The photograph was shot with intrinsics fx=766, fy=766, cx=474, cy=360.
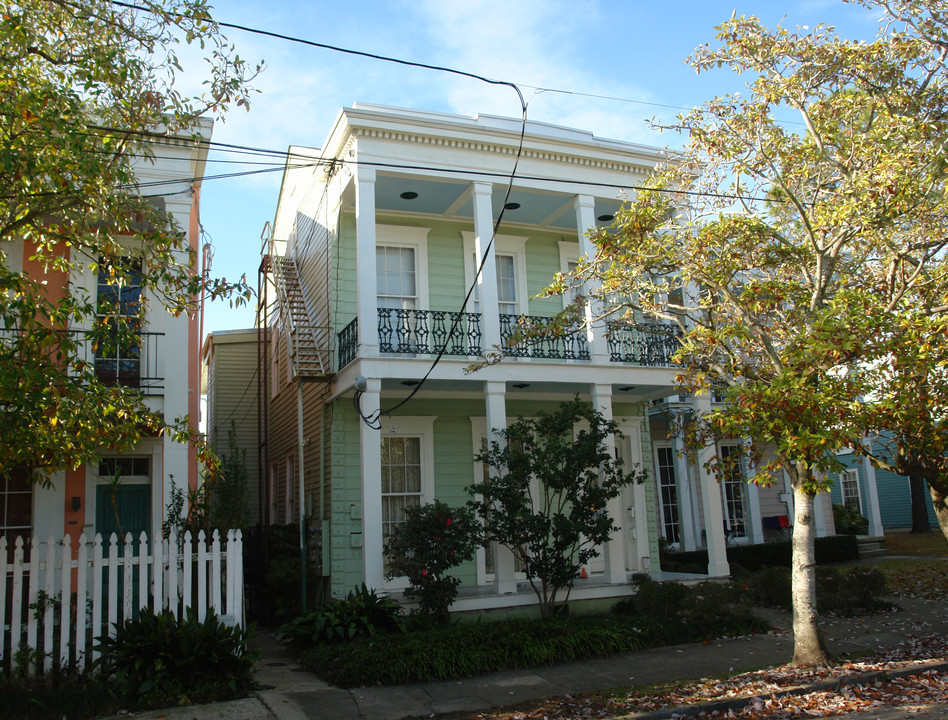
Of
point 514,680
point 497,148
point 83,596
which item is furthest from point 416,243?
point 83,596

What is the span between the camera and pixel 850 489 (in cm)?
2761

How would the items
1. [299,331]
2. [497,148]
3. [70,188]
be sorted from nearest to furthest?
[70,188], [497,148], [299,331]

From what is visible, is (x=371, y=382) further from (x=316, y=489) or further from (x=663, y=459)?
(x=663, y=459)

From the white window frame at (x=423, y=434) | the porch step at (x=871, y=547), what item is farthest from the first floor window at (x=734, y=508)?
the white window frame at (x=423, y=434)

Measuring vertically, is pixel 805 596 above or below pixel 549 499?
below

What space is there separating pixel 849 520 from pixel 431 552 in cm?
1840

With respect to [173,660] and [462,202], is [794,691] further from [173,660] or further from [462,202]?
[462,202]

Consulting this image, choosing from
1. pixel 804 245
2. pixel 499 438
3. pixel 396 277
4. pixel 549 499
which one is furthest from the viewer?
pixel 396 277

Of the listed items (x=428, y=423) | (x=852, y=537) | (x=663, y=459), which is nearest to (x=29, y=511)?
(x=428, y=423)

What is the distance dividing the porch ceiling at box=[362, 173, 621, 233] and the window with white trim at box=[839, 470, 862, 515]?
17.0 m

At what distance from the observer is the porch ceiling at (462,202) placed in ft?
44.5

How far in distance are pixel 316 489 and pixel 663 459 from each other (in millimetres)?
9777

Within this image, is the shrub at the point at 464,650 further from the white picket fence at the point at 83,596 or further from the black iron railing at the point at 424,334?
the black iron railing at the point at 424,334

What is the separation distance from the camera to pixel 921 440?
334 inches
